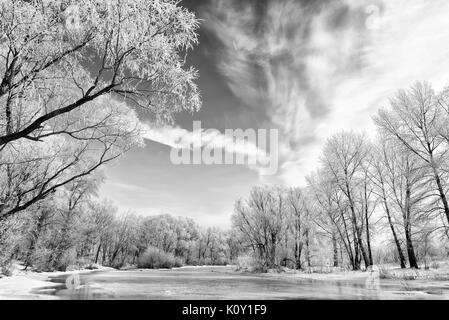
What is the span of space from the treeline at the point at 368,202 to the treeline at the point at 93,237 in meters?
17.1

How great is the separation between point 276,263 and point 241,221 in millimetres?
6274

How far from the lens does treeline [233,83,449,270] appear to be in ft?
51.3

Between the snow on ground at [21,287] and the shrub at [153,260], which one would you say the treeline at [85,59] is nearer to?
the snow on ground at [21,287]

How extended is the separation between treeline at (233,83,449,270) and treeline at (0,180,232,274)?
1708 cm

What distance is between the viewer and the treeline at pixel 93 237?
19.1 metres

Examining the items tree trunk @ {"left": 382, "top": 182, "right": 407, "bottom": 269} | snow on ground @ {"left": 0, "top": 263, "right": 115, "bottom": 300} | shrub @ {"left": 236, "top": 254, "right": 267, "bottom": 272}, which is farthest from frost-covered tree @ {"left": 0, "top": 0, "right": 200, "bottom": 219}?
shrub @ {"left": 236, "top": 254, "right": 267, "bottom": 272}

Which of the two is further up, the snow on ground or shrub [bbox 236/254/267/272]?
shrub [bbox 236/254/267/272]

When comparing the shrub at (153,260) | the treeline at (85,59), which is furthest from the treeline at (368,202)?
the shrub at (153,260)

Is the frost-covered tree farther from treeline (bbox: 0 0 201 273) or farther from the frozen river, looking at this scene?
the frozen river

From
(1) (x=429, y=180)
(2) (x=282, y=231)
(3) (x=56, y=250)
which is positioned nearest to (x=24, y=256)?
(3) (x=56, y=250)

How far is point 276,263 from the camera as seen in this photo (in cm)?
2812

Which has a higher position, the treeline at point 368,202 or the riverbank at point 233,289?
the treeline at point 368,202

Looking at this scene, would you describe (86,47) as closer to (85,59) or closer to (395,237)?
(85,59)

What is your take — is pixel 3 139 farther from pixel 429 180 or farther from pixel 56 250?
pixel 56 250
